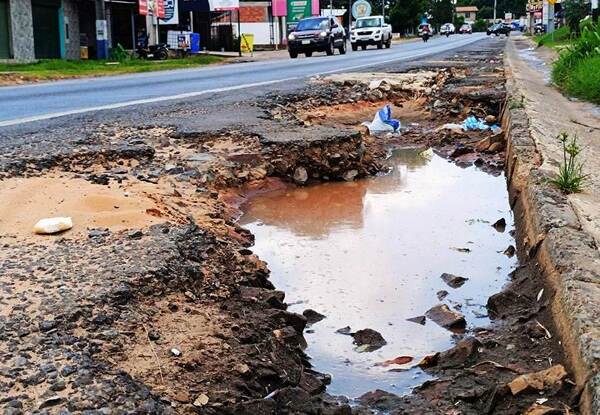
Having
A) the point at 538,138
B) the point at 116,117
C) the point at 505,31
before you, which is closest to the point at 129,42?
the point at 116,117

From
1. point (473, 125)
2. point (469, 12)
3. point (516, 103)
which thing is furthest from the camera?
point (469, 12)

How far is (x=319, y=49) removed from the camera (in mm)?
32062

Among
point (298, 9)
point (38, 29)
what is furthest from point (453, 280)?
point (298, 9)

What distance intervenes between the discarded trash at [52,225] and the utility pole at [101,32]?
1071 inches

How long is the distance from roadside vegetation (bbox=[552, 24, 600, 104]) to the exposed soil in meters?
7.87

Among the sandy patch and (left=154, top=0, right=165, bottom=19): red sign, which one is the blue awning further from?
the sandy patch

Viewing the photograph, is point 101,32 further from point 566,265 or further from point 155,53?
point 566,265

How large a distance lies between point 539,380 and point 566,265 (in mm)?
825

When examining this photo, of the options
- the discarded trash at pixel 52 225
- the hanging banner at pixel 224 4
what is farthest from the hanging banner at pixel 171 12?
the discarded trash at pixel 52 225

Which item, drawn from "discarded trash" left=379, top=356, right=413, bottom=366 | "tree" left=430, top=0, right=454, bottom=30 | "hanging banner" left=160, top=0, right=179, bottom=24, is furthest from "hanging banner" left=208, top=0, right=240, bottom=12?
"tree" left=430, top=0, right=454, bottom=30

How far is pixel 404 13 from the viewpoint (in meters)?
81.8

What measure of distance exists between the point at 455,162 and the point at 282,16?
44874 mm

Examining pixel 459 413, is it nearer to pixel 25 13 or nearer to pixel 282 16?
pixel 25 13

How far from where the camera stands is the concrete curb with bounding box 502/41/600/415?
249 cm
